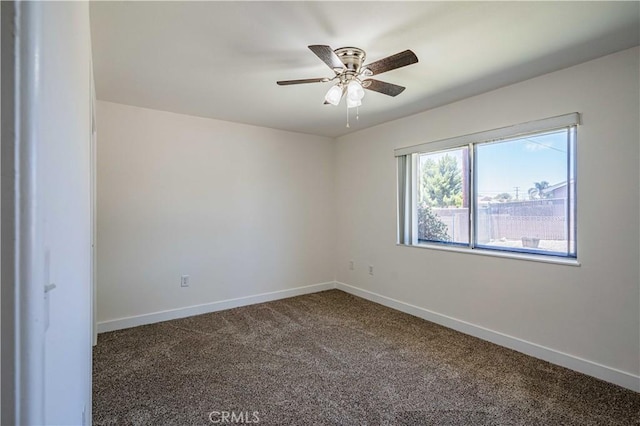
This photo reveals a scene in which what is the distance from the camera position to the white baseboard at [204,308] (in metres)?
3.32

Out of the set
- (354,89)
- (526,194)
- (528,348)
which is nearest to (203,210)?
(354,89)

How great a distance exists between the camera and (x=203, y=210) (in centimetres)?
384

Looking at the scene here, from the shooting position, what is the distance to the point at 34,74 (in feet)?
1.45

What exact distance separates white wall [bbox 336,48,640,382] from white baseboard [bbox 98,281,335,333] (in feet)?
4.80

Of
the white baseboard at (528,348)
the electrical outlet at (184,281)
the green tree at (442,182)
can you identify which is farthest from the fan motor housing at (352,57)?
the electrical outlet at (184,281)

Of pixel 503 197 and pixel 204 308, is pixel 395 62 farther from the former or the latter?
pixel 204 308

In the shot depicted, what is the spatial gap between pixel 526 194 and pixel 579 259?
664 mm

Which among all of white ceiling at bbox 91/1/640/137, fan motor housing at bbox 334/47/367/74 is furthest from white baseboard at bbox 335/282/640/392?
fan motor housing at bbox 334/47/367/74

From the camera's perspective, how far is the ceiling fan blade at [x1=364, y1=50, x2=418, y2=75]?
72.3 inches

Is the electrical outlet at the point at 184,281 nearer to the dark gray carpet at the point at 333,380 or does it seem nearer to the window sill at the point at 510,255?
the dark gray carpet at the point at 333,380

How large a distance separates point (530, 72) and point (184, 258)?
12.5 feet

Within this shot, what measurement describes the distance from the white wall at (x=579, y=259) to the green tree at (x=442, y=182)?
0.30 metres

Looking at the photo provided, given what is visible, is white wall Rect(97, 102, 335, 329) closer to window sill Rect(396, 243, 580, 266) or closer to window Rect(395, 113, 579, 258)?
window Rect(395, 113, 579, 258)

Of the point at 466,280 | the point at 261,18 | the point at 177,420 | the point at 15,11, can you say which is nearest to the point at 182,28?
the point at 261,18
